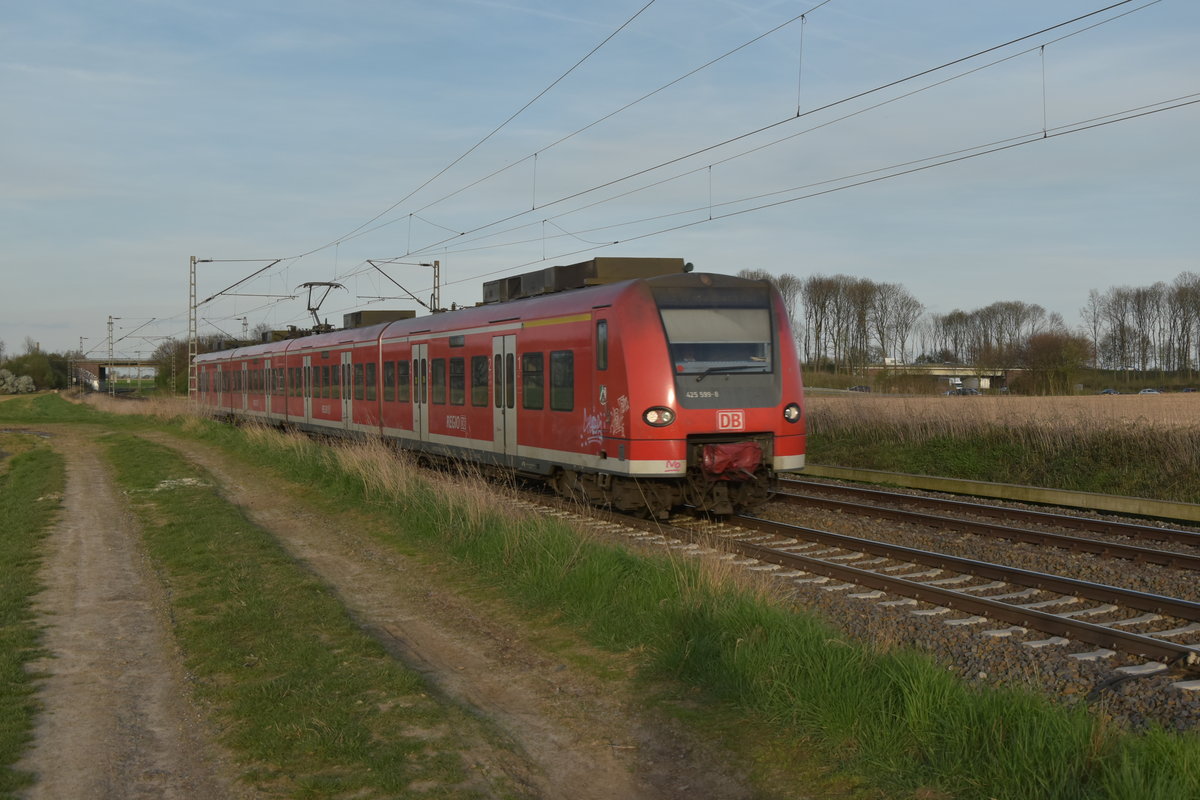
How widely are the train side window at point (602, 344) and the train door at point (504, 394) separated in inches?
116

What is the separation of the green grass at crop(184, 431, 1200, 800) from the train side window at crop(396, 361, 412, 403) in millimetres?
11787

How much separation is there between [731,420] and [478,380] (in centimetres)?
585

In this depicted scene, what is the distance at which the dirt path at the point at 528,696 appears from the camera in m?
4.84

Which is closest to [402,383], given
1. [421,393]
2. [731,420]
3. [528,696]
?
[421,393]

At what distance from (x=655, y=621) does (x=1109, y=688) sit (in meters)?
2.86

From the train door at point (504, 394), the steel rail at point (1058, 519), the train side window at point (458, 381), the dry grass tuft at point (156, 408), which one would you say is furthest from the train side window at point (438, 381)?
the dry grass tuft at point (156, 408)

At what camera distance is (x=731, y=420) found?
12289 millimetres

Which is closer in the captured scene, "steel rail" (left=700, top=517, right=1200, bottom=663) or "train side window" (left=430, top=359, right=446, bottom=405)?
"steel rail" (left=700, top=517, right=1200, bottom=663)

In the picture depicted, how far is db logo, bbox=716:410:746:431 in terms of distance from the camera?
12227 mm

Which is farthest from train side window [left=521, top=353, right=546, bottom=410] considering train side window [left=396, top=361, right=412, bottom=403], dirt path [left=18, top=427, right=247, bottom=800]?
train side window [left=396, top=361, right=412, bottom=403]

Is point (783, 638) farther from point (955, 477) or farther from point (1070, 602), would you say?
point (955, 477)

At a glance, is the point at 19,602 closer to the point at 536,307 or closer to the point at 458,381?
the point at 536,307

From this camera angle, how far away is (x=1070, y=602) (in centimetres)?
848

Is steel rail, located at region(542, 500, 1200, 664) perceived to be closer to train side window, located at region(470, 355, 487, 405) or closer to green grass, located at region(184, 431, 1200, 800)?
green grass, located at region(184, 431, 1200, 800)
